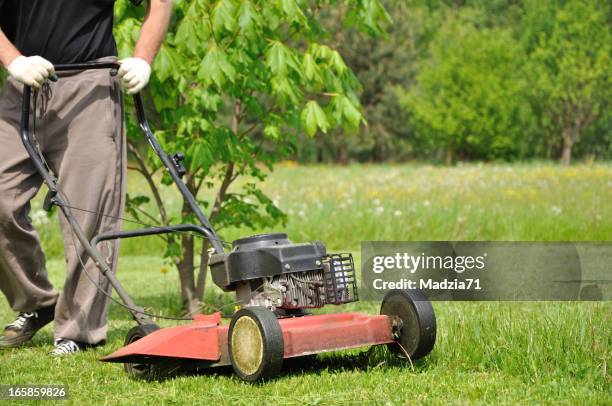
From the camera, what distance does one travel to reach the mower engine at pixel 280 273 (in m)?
3.01

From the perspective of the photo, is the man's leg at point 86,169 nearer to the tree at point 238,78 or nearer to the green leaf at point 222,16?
the tree at point 238,78

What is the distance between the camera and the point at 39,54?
12.6ft

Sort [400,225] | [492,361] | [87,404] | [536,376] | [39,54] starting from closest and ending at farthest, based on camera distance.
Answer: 1. [87,404]
2. [536,376]
3. [492,361]
4. [39,54]
5. [400,225]

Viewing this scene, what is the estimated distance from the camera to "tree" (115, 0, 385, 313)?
450cm

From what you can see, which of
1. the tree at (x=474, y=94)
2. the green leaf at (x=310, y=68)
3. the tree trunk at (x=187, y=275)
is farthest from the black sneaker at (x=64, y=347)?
the tree at (x=474, y=94)

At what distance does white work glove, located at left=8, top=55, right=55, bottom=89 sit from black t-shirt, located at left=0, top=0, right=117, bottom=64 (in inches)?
13.7

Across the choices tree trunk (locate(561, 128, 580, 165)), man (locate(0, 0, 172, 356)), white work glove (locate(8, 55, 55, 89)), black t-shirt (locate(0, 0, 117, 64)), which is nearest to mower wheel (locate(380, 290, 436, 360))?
man (locate(0, 0, 172, 356))

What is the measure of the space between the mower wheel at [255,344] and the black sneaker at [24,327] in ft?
4.85

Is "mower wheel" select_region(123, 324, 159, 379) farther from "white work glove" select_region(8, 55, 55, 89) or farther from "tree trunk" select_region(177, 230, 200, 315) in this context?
"tree trunk" select_region(177, 230, 200, 315)

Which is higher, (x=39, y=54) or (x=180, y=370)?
(x=39, y=54)

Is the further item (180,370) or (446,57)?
(446,57)

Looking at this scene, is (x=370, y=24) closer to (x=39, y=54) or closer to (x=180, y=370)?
(x=39, y=54)

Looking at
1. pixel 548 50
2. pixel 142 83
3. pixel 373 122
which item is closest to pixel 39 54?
pixel 142 83

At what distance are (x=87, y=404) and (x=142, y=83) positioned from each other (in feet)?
4.41
